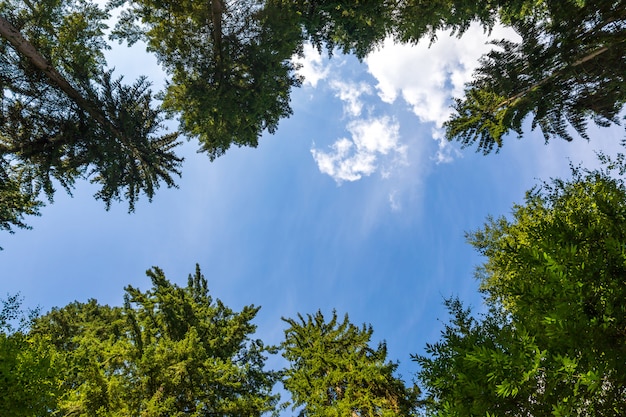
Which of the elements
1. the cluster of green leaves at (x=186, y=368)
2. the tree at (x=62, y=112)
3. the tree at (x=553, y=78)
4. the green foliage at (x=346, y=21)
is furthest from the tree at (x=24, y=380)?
the tree at (x=553, y=78)

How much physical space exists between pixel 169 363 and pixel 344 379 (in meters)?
6.44

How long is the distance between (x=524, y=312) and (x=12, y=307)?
13.0 metres

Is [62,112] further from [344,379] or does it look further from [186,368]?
[344,379]

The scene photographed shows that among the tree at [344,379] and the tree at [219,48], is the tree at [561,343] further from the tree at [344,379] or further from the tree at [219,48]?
the tree at [219,48]

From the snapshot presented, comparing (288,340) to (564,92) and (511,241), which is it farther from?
(564,92)

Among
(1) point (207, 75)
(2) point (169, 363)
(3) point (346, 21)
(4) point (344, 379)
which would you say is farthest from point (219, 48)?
(4) point (344, 379)

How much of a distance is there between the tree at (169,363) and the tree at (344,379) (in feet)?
5.32

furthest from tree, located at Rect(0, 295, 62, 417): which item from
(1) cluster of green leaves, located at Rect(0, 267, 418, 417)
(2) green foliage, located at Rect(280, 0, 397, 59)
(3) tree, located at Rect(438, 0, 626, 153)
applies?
(3) tree, located at Rect(438, 0, 626, 153)

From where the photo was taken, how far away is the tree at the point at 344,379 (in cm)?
1155

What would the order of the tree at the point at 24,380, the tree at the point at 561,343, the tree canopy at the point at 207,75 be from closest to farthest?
the tree at the point at 561,343 < the tree at the point at 24,380 < the tree canopy at the point at 207,75

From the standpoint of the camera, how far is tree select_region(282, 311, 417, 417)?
11.5 meters

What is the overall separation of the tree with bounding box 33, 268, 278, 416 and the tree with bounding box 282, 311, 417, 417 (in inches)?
63.8

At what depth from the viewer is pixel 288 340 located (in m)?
15.5

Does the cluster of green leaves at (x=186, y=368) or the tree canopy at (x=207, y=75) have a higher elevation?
the tree canopy at (x=207, y=75)
